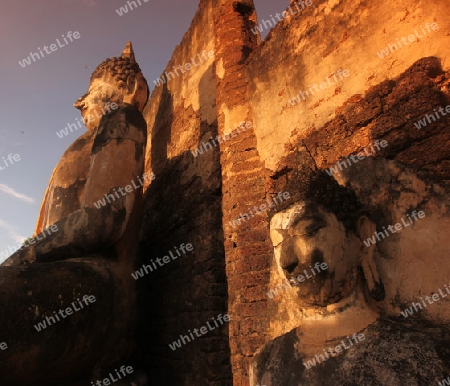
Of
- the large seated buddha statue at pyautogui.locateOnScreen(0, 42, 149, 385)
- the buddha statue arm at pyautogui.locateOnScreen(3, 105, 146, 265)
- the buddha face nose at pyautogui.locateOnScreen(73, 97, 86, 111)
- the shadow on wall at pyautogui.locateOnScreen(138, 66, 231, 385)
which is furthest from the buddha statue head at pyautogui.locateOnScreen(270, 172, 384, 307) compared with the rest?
the buddha face nose at pyautogui.locateOnScreen(73, 97, 86, 111)

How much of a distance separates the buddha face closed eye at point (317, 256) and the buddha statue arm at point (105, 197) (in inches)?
82.2

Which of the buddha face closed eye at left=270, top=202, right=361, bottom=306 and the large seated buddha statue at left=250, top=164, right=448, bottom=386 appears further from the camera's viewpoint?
the buddha face closed eye at left=270, top=202, right=361, bottom=306

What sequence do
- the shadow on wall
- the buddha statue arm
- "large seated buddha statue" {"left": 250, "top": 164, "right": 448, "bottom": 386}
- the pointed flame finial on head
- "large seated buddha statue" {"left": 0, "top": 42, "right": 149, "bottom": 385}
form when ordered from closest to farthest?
"large seated buddha statue" {"left": 250, "top": 164, "right": 448, "bottom": 386} → "large seated buddha statue" {"left": 0, "top": 42, "right": 149, "bottom": 385} → the shadow on wall → the buddha statue arm → the pointed flame finial on head

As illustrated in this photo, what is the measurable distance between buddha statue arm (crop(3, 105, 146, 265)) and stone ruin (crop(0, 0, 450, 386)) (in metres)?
0.03

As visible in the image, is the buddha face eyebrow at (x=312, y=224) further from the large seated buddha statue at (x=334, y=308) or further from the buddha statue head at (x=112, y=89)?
the buddha statue head at (x=112, y=89)

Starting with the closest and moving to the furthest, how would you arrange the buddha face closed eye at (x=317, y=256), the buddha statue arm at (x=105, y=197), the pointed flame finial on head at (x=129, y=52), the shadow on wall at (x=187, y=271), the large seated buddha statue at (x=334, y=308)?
the large seated buddha statue at (x=334, y=308) < the buddha face closed eye at (x=317, y=256) < the shadow on wall at (x=187, y=271) < the buddha statue arm at (x=105, y=197) < the pointed flame finial on head at (x=129, y=52)

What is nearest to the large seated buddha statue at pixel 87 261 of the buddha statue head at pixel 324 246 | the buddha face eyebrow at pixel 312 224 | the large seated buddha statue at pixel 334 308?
the large seated buddha statue at pixel 334 308

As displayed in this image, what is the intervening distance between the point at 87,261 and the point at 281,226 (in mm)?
2005

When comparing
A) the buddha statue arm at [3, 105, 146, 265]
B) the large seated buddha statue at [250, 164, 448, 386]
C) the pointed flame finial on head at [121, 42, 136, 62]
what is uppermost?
the pointed flame finial on head at [121, 42, 136, 62]

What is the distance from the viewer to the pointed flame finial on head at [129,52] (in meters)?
4.42

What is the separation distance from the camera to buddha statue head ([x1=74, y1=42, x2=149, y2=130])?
13.3 ft

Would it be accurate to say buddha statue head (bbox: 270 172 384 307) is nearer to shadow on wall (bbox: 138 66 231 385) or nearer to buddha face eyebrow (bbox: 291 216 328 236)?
buddha face eyebrow (bbox: 291 216 328 236)

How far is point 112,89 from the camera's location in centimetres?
408

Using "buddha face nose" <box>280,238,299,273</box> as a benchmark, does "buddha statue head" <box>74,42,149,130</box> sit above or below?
above
